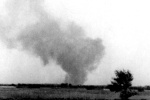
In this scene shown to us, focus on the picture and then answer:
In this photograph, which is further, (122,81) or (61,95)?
(61,95)

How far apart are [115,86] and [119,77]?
1917 millimetres

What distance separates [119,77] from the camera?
58.2 m

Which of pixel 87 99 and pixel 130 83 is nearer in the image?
pixel 130 83

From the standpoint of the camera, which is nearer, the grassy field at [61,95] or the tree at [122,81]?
the tree at [122,81]

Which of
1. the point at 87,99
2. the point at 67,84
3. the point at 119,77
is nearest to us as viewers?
the point at 119,77

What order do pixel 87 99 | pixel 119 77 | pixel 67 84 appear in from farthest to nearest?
pixel 67 84
pixel 87 99
pixel 119 77

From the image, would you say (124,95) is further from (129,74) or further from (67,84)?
(67,84)

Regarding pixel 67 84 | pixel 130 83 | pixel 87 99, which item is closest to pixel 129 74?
pixel 130 83

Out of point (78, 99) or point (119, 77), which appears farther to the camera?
point (78, 99)

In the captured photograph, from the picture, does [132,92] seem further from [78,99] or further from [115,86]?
[78,99]

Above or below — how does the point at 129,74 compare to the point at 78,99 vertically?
above

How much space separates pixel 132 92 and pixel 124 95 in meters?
2.02

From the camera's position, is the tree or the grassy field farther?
the grassy field

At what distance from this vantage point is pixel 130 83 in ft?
193
